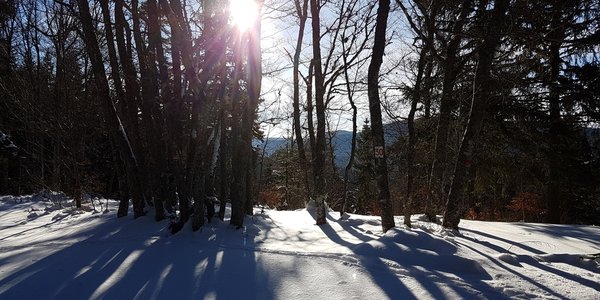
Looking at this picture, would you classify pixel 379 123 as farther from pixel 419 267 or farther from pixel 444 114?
pixel 419 267

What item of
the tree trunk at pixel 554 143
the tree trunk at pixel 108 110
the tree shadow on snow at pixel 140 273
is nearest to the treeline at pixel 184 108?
the tree trunk at pixel 108 110

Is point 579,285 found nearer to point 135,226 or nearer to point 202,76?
point 202,76

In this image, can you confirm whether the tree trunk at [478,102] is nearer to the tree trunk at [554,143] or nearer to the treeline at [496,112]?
the treeline at [496,112]

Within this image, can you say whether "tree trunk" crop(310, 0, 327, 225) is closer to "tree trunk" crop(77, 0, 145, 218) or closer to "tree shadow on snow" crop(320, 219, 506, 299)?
"tree shadow on snow" crop(320, 219, 506, 299)

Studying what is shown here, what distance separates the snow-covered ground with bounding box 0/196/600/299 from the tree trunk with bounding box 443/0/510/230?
23.8 inches

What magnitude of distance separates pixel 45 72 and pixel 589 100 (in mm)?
21753

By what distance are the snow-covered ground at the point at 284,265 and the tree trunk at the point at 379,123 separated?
0.56 m

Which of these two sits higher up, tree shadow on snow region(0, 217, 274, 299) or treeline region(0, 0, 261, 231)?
treeline region(0, 0, 261, 231)

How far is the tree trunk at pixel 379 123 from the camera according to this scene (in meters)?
6.38

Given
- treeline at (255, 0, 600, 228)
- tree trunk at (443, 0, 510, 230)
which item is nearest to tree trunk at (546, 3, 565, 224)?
treeline at (255, 0, 600, 228)

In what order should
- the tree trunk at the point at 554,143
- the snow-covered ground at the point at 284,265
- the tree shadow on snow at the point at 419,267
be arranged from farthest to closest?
the tree trunk at the point at 554,143 < the snow-covered ground at the point at 284,265 < the tree shadow on snow at the point at 419,267

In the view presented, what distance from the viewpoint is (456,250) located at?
4785 millimetres

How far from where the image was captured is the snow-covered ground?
3.59 metres

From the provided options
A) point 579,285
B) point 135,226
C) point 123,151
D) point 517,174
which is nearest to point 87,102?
point 123,151
